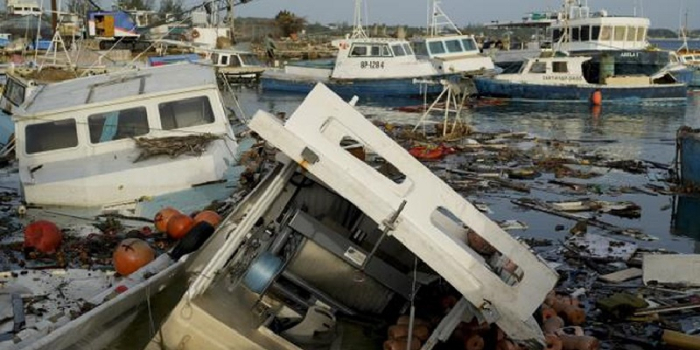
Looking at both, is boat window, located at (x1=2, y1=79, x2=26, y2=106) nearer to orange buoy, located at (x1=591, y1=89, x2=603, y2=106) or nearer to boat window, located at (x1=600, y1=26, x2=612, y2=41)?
orange buoy, located at (x1=591, y1=89, x2=603, y2=106)

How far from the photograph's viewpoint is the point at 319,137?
522 cm

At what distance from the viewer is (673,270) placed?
8.63m

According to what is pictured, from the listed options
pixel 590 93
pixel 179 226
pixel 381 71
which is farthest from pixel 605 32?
pixel 179 226

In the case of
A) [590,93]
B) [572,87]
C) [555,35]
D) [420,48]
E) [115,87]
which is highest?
[555,35]

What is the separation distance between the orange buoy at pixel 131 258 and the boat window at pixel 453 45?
2972 cm

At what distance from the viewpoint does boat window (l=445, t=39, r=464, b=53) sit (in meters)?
36.4

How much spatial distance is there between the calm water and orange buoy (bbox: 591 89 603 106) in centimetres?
41

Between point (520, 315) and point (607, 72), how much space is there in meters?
31.6

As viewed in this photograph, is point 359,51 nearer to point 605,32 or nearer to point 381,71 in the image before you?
point 381,71

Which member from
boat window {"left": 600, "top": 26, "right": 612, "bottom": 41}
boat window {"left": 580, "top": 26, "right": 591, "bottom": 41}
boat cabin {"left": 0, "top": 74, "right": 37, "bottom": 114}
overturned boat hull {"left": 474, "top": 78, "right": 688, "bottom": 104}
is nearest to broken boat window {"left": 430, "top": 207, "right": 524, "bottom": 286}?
boat cabin {"left": 0, "top": 74, "right": 37, "bottom": 114}

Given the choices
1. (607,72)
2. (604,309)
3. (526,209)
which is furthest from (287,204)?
(607,72)

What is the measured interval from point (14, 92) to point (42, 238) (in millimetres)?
10842

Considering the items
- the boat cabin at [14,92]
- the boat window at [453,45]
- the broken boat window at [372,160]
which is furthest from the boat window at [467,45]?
the boat cabin at [14,92]

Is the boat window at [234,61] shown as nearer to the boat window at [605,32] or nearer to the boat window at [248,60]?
the boat window at [248,60]
